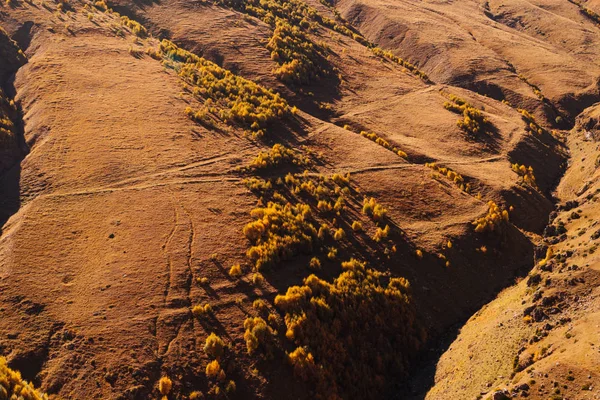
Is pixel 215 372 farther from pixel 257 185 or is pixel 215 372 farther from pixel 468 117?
pixel 468 117

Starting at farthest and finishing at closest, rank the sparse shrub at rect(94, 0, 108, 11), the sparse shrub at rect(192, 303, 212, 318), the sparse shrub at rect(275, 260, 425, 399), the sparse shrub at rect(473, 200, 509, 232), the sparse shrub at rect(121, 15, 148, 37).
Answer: the sparse shrub at rect(94, 0, 108, 11) < the sparse shrub at rect(121, 15, 148, 37) < the sparse shrub at rect(473, 200, 509, 232) < the sparse shrub at rect(192, 303, 212, 318) < the sparse shrub at rect(275, 260, 425, 399)

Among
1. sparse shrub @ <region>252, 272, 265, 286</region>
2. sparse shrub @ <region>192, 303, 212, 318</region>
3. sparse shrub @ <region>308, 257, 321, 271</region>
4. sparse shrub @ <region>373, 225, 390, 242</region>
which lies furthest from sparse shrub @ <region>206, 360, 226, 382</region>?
sparse shrub @ <region>373, 225, 390, 242</region>

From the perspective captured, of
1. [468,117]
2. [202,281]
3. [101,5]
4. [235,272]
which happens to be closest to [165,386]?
[202,281]

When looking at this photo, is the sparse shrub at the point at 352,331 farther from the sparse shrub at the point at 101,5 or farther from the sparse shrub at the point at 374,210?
the sparse shrub at the point at 101,5

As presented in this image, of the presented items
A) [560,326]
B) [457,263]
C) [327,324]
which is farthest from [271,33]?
[560,326]

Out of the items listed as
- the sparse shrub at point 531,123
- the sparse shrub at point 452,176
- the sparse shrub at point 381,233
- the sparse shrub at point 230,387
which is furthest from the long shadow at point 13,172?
the sparse shrub at point 531,123

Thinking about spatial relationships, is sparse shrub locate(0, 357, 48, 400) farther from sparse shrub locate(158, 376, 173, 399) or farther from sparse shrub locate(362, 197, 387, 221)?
sparse shrub locate(362, 197, 387, 221)
